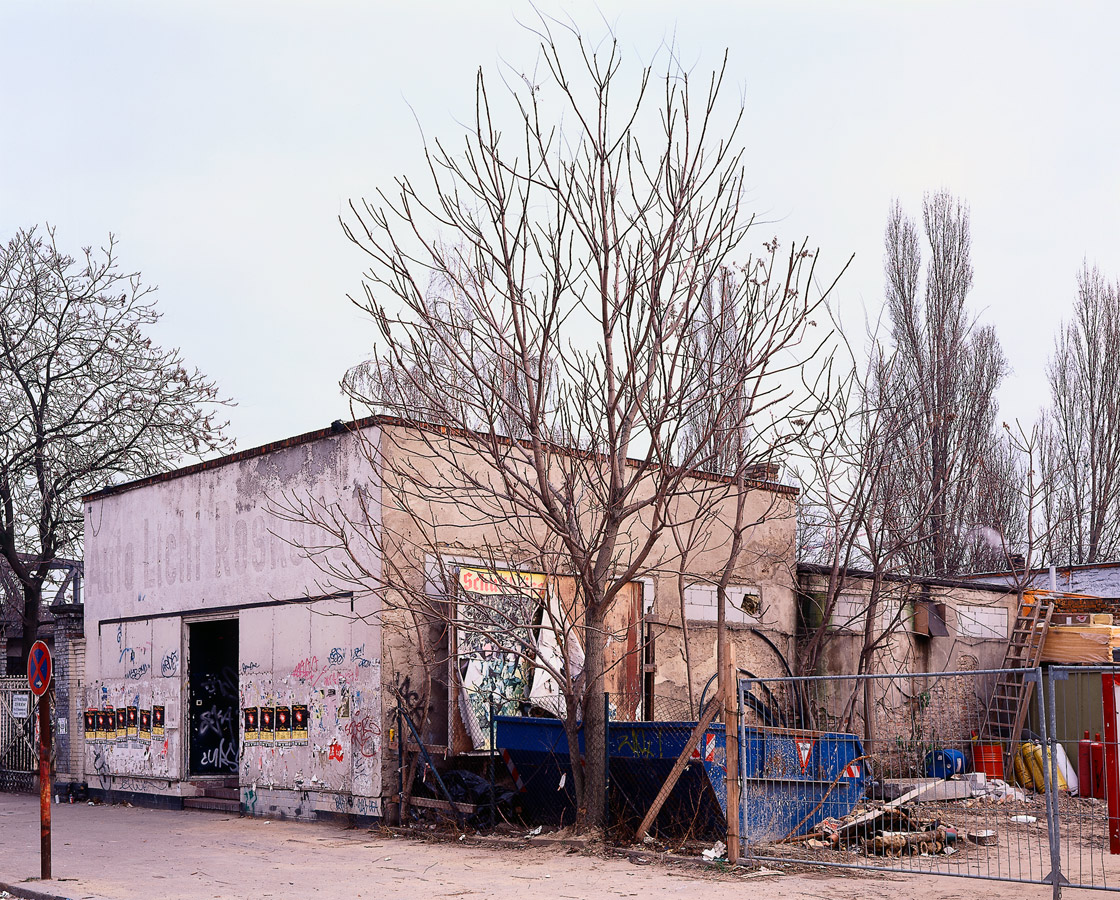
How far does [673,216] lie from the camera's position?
11375 millimetres

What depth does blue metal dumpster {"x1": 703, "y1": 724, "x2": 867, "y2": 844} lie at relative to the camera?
1080cm

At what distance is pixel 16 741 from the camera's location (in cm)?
2109

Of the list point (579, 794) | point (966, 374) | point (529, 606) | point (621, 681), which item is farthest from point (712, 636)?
point (966, 374)

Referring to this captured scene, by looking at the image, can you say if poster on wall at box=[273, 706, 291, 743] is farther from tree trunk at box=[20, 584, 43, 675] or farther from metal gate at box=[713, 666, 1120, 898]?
tree trunk at box=[20, 584, 43, 675]

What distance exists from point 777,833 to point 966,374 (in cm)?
2542

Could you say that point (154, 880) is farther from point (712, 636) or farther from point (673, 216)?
point (712, 636)

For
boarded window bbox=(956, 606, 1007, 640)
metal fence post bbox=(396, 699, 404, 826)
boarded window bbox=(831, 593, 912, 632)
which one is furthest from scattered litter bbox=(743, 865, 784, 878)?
boarded window bbox=(956, 606, 1007, 640)

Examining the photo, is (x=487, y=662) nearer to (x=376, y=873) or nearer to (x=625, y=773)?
(x=625, y=773)

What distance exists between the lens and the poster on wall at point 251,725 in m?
15.9

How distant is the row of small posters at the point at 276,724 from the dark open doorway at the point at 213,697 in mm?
1925

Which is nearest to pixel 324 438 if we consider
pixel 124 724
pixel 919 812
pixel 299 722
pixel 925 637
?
pixel 299 722

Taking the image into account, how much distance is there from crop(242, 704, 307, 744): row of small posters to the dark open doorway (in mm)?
1925

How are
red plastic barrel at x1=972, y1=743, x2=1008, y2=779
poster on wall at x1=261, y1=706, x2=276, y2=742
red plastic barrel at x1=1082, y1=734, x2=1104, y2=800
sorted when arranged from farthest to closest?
red plastic barrel at x1=972, y1=743, x2=1008, y2=779 < poster on wall at x1=261, y1=706, x2=276, y2=742 < red plastic barrel at x1=1082, y1=734, x2=1104, y2=800

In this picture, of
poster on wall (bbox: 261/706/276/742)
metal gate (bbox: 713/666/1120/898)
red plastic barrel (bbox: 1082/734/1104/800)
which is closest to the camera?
metal gate (bbox: 713/666/1120/898)
